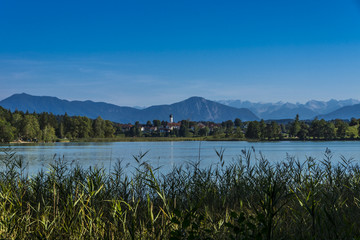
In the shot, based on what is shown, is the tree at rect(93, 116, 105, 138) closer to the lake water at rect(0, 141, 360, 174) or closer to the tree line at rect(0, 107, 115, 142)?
the tree line at rect(0, 107, 115, 142)

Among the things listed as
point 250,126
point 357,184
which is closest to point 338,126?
point 250,126

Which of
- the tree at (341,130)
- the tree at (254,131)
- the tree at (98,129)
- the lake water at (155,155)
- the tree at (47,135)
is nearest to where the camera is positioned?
the lake water at (155,155)

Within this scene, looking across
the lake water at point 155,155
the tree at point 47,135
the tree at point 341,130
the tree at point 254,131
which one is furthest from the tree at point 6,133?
the tree at point 341,130

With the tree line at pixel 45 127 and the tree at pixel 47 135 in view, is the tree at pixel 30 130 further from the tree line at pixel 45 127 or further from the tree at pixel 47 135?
the tree at pixel 47 135

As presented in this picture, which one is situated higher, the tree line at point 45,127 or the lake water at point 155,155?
the tree line at point 45,127

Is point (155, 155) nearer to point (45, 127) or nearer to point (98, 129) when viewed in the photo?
point (45, 127)

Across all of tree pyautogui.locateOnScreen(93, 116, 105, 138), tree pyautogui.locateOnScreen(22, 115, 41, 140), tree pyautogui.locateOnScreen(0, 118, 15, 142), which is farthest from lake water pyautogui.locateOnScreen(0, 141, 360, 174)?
tree pyautogui.locateOnScreen(93, 116, 105, 138)

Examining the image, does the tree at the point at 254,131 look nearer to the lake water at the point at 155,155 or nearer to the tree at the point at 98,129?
the tree at the point at 98,129

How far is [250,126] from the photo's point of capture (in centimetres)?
11625

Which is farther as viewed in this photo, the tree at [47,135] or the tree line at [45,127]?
the tree at [47,135]

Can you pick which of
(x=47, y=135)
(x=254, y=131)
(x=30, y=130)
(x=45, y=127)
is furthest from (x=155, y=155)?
(x=254, y=131)

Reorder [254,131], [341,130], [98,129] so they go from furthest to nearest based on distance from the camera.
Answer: [98,129] → [254,131] → [341,130]

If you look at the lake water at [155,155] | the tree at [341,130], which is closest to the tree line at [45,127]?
the lake water at [155,155]

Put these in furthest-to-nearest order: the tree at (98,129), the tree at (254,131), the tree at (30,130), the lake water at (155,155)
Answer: the tree at (98,129) < the tree at (254,131) < the tree at (30,130) < the lake water at (155,155)
